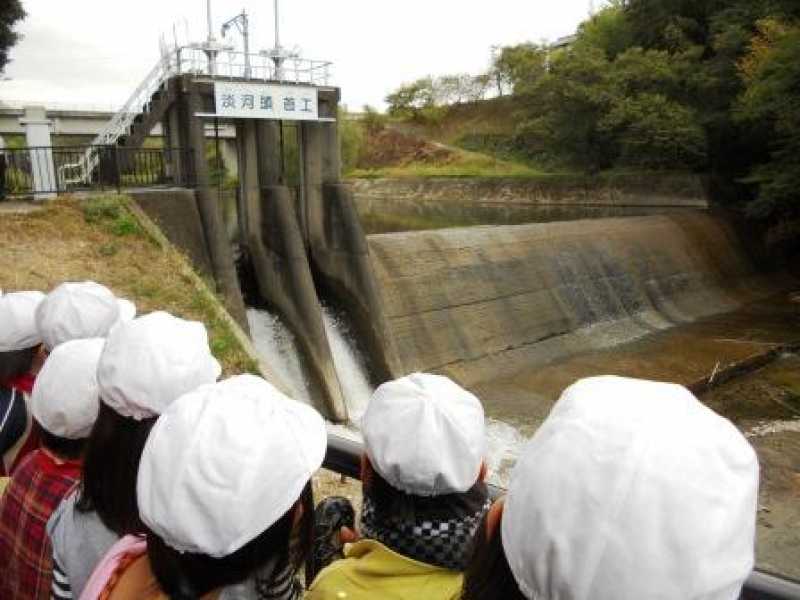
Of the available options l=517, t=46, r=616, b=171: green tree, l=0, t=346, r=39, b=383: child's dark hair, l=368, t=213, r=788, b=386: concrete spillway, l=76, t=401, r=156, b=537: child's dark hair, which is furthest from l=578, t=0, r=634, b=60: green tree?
l=76, t=401, r=156, b=537: child's dark hair

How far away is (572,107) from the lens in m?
24.0

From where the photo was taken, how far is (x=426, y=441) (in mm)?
1431

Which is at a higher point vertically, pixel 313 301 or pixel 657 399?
pixel 657 399

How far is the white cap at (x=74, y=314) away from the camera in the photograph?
95.1 inches

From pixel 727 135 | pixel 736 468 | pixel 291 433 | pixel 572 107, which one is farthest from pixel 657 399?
pixel 572 107

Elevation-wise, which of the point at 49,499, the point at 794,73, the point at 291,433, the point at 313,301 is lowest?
the point at 313,301

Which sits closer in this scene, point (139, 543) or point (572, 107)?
point (139, 543)

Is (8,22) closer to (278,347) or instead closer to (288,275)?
(288,275)

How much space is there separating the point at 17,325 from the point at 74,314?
272mm

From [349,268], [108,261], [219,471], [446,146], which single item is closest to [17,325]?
[219,471]

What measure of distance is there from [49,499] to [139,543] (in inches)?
20.8

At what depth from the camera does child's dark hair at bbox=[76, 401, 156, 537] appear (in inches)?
61.7

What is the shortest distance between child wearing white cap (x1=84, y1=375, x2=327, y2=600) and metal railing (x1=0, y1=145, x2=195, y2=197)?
8960 millimetres

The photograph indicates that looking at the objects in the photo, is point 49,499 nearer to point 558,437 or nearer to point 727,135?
point 558,437
